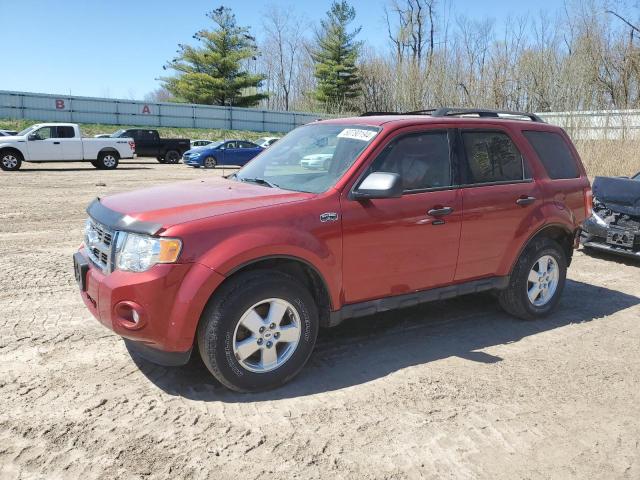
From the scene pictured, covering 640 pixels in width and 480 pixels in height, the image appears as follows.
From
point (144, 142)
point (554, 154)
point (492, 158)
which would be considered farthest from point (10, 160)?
point (554, 154)

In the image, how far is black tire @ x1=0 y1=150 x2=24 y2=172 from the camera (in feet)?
67.2

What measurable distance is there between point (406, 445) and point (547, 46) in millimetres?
35007

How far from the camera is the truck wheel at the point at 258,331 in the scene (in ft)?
11.3

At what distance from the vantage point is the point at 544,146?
540 centimetres

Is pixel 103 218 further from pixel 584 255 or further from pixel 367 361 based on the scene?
pixel 584 255

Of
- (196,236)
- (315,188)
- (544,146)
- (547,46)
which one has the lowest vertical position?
(196,236)

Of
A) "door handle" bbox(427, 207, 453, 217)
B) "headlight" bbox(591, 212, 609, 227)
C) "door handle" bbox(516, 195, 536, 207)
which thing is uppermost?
"door handle" bbox(516, 195, 536, 207)

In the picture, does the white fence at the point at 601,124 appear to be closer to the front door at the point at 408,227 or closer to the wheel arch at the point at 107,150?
the wheel arch at the point at 107,150

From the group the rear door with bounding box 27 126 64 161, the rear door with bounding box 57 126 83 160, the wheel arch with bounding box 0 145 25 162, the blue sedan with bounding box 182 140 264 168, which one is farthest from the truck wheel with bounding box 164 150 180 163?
the wheel arch with bounding box 0 145 25 162

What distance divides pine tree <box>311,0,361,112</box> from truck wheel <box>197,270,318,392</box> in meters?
55.5

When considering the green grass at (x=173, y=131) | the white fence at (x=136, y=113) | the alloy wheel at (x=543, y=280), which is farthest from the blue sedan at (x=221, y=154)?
the alloy wheel at (x=543, y=280)

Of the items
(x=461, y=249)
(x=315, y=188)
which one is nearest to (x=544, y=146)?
(x=461, y=249)

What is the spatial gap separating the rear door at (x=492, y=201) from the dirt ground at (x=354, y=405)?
71 cm

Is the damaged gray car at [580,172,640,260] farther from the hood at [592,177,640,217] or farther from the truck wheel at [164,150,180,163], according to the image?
the truck wheel at [164,150,180,163]
